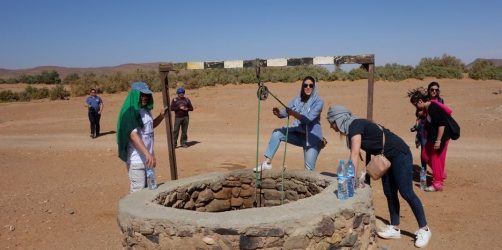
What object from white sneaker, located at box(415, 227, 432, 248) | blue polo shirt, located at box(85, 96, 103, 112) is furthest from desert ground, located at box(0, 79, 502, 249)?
blue polo shirt, located at box(85, 96, 103, 112)

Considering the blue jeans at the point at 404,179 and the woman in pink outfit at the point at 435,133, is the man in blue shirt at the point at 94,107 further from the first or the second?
the blue jeans at the point at 404,179

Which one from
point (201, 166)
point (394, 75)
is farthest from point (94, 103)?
point (394, 75)

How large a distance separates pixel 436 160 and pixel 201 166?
15.5 ft

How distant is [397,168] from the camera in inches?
188

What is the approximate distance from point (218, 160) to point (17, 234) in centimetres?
477

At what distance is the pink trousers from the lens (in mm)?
6863

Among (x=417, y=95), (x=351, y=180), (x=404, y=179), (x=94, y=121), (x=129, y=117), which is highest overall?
(x=417, y=95)

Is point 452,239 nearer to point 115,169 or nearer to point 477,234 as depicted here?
point 477,234

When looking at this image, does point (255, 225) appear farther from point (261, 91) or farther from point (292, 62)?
point (292, 62)

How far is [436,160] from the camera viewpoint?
6906mm

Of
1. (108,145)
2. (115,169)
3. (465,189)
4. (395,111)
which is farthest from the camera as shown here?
(395,111)

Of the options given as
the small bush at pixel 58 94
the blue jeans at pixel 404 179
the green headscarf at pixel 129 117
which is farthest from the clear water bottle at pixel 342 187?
the small bush at pixel 58 94

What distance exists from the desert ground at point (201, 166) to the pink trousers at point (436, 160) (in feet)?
0.66

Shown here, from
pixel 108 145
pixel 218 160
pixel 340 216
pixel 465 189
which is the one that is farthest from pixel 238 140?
pixel 340 216
